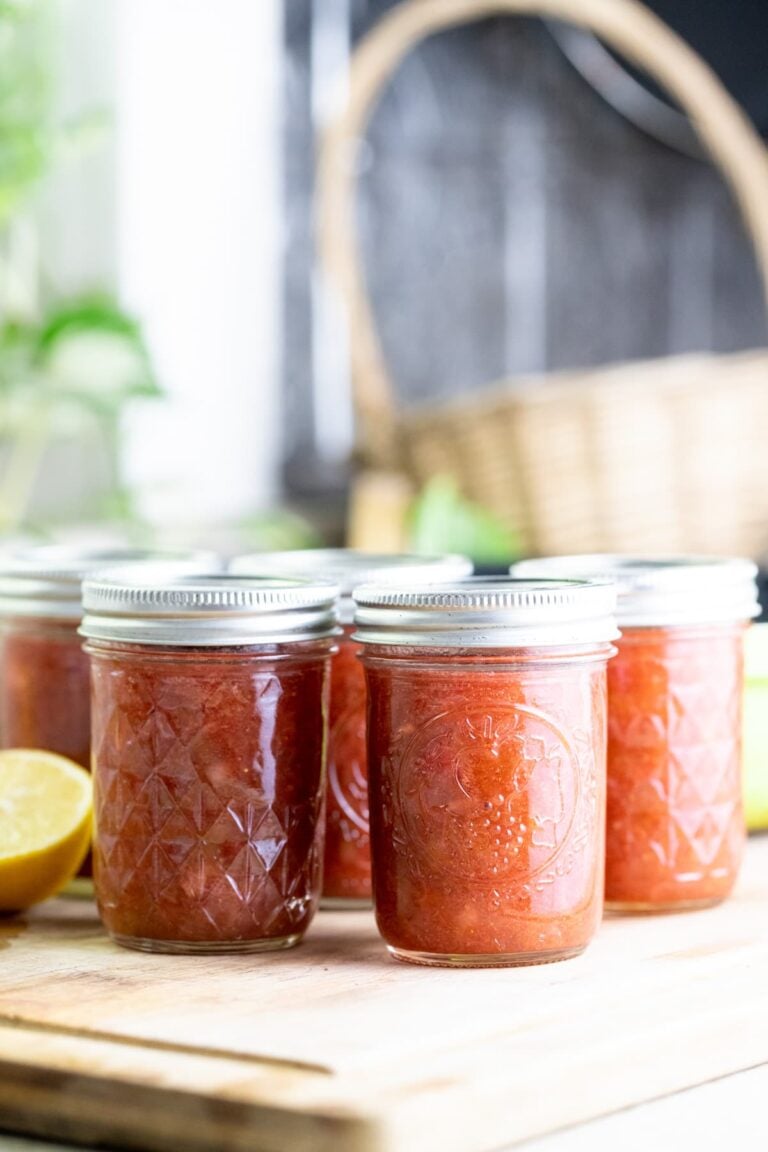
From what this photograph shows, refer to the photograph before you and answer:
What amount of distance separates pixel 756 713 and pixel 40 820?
52cm

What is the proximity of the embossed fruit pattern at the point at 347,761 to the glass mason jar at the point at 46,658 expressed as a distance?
0.13 m

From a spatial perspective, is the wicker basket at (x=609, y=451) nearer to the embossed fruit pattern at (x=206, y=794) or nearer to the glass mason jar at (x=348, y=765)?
the glass mason jar at (x=348, y=765)

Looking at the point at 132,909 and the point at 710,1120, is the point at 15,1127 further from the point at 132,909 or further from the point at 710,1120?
the point at 710,1120

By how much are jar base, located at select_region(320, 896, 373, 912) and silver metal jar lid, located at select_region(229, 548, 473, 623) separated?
18 cm

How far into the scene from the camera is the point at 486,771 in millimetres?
944

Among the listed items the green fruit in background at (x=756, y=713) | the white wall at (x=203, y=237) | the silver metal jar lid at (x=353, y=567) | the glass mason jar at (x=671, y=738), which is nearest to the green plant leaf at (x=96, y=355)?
the white wall at (x=203, y=237)

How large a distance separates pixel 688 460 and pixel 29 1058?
155 cm

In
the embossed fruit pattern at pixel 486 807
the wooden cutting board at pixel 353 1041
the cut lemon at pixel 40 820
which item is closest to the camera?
the wooden cutting board at pixel 353 1041

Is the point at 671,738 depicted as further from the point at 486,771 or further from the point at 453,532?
the point at 453,532

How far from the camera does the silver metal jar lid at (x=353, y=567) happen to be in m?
1.14

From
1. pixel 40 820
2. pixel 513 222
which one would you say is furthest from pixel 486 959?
pixel 513 222

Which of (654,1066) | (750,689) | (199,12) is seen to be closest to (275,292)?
(199,12)

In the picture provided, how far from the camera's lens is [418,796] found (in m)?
0.96

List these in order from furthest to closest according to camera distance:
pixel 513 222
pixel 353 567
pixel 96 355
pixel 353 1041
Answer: pixel 513 222
pixel 96 355
pixel 353 567
pixel 353 1041
